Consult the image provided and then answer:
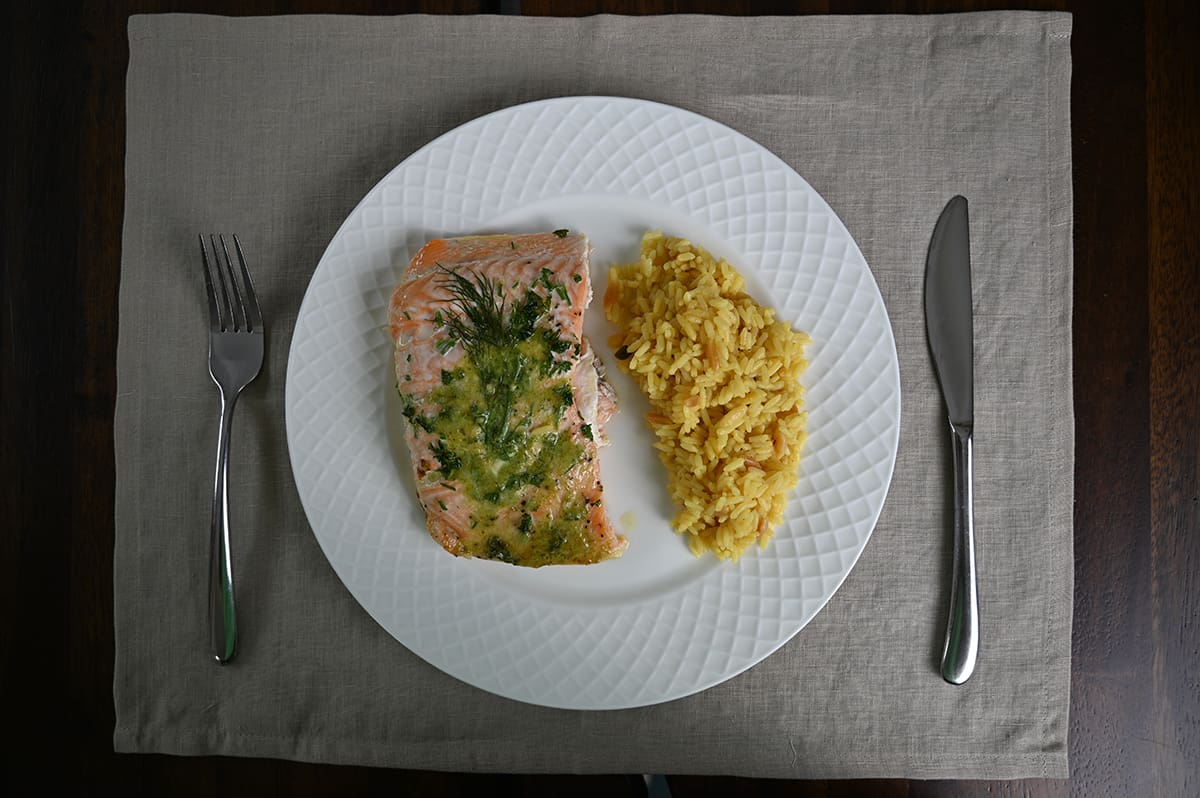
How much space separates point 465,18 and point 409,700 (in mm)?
1963

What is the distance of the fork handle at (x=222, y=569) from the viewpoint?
2.18 meters

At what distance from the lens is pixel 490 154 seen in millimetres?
2152

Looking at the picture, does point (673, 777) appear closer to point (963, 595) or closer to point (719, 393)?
point (963, 595)

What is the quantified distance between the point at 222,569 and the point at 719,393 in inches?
56.7

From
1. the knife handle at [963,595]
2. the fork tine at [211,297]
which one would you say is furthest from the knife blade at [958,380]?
the fork tine at [211,297]

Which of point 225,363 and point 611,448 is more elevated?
point 225,363

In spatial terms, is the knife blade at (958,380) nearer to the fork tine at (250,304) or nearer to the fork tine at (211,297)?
the fork tine at (250,304)

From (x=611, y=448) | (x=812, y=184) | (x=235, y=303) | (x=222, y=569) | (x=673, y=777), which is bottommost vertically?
(x=673, y=777)

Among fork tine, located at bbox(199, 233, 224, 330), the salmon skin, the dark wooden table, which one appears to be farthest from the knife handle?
fork tine, located at bbox(199, 233, 224, 330)

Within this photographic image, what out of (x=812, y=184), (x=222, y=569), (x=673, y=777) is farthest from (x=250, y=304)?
(x=673, y=777)

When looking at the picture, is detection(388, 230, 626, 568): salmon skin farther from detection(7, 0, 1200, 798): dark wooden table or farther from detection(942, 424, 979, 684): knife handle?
detection(942, 424, 979, 684): knife handle

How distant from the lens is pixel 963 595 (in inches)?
85.8

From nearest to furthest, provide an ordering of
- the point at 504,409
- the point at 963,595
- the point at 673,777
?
the point at 504,409
the point at 963,595
the point at 673,777

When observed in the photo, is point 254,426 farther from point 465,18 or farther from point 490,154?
point 465,18
